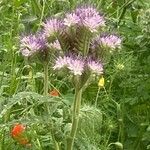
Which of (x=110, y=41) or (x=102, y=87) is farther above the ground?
(x=110, y=41)

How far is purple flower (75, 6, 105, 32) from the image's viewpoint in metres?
2.12

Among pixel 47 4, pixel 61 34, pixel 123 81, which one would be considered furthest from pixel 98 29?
pixel 47 4

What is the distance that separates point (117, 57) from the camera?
3.53 meters

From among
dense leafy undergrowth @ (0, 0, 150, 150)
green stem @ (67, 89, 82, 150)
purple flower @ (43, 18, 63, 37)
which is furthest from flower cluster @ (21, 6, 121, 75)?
dense leafy undergrowth @ (0, 0, 150, 150)

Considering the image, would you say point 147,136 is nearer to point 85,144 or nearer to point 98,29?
point 85,144

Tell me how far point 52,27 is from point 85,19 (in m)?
0.15

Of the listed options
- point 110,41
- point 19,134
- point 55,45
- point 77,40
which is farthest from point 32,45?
point 19,134

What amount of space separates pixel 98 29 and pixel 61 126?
0.51 metres

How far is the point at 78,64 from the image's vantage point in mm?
2072

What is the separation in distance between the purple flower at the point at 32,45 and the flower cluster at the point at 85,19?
19 cm

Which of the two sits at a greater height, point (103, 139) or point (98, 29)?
point (98, 29)

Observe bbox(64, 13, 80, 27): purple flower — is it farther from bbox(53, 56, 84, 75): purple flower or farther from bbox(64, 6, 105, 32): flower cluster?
bbox(53, 56, 84, 75): purple flower

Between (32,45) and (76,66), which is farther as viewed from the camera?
(32,45)

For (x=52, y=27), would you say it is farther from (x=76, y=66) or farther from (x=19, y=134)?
(x=19, y=134)
